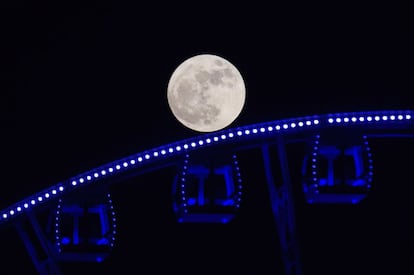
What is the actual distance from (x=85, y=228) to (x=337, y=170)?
348 centimetres

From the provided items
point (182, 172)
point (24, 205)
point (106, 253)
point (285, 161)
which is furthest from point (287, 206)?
point (24, 205)

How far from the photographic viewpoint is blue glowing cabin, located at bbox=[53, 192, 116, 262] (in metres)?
12.5

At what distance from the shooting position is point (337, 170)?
11406mm

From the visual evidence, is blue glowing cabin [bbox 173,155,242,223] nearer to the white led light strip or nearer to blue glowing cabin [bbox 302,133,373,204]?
the white led light strip

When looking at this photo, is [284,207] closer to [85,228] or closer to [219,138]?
[219,138]

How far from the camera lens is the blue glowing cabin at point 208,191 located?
1177cm

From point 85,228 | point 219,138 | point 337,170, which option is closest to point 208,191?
point 219,138

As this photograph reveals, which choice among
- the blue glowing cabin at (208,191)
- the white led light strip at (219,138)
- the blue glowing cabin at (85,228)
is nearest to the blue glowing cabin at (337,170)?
the white led light strip at (219,138)

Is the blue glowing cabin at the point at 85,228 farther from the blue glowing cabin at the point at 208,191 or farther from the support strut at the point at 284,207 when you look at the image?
the support strut at the point at 284,207

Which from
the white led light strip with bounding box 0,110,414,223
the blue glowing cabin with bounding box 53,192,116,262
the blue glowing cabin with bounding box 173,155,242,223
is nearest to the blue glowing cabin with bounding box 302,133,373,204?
the white led light strip with bounding box 0,110,414,223

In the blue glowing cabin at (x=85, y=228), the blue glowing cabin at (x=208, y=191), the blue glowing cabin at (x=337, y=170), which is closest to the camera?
the blue glowing cabin at (x=337, y=170)

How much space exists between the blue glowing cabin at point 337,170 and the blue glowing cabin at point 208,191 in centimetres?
94

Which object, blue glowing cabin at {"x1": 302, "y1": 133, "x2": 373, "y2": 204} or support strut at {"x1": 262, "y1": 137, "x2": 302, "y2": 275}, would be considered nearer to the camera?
blue glowing cabin at {"x1": 302, "y1": 133, "x2": 373, "y2": 204}

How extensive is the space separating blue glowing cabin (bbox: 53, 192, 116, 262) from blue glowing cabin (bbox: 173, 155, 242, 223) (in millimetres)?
1133
